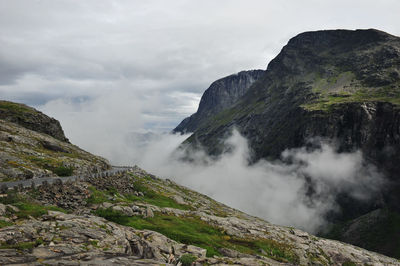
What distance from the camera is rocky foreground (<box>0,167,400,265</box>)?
60.7 ft

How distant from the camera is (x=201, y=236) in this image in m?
35.2

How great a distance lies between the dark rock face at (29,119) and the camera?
11047 centimetres

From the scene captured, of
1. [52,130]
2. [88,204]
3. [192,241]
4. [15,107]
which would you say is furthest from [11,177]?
[15,107]

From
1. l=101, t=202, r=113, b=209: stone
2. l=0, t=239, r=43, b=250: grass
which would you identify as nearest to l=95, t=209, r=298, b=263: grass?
l=101, t=202, r=113, b=209: stone

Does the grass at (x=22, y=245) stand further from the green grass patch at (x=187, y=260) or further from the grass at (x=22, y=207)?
the green grass patch at (x=187, y=260)

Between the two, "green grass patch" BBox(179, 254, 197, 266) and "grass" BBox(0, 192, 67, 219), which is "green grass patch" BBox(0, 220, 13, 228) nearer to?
"grass" BBox(0, 192, 67, 219)

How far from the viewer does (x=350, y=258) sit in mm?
51438

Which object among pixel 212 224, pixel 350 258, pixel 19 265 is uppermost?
pixel 19 265

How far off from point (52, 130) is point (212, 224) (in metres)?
110

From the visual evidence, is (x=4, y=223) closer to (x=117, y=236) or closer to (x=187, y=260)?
(x=117, y=236)

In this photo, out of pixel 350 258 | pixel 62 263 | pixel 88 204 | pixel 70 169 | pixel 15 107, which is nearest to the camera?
pixel 62 263

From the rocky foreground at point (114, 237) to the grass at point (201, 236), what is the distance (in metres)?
0.13

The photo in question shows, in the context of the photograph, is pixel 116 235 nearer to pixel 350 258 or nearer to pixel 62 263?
pixel 62 263

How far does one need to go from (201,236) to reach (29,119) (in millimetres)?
115691
